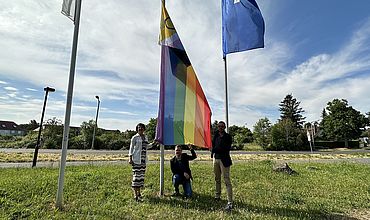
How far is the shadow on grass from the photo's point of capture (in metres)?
5.40

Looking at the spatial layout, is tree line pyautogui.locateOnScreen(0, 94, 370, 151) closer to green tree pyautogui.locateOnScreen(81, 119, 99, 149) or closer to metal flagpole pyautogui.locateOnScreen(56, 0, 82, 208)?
green tree pyautogui.locateOnScreen(81, 119, 99, 149)

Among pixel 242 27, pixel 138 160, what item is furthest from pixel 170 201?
pixel 242 27

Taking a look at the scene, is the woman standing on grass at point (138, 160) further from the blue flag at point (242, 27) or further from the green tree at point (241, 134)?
the green tree at point (241, 134)

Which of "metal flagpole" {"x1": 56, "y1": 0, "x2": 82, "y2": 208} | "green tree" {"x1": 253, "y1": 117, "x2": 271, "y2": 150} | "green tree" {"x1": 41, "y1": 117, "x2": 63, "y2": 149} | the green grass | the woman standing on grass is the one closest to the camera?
the green grass

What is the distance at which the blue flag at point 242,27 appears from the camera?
21.2 ft

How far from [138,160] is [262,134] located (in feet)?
133

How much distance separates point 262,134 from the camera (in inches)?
Answer: 1740

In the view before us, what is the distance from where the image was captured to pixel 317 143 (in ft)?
175

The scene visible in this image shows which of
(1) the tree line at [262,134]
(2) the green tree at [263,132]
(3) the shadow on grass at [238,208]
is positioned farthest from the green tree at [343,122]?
(3) the shadow on grass at [238,208]

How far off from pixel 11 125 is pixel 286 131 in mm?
88779

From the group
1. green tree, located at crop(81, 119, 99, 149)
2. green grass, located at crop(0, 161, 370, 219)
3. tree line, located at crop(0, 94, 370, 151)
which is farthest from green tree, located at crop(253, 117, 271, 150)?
green grass, located at crop(0, 161, 370, 219)

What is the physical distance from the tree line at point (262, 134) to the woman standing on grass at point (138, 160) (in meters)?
18.9

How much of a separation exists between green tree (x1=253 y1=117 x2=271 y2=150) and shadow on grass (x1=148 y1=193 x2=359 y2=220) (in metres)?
36.7

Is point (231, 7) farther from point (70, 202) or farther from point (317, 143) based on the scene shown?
point (317, 143)
